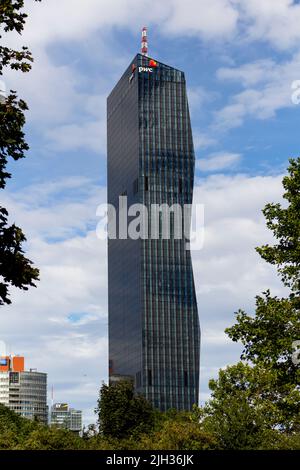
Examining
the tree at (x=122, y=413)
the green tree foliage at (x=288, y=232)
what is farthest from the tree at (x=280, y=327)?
the tree at (x=122, y=413)

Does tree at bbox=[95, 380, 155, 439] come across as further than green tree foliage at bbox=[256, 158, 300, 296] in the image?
Yes

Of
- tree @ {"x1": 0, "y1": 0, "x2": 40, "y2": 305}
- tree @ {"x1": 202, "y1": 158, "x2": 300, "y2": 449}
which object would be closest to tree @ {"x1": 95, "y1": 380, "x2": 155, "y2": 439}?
tree @ {"x1": 202, "y1": 158, "x2": 300, "y2": 449}

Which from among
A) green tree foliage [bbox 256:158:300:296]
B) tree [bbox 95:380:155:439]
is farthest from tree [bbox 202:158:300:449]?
tree [bbox 95:380:155:439]

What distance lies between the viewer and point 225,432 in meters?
77.2

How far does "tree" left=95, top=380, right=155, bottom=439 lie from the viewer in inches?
5561

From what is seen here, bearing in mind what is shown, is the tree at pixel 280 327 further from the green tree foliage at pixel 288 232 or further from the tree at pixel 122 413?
the tree at pixel 122 413

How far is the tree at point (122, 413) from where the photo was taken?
141250 millimetres

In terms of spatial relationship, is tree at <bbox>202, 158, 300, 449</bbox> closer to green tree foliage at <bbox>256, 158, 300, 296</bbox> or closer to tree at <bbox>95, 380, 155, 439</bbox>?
green tree foliage at <bbox>256, 158, 300, 296</bbox>

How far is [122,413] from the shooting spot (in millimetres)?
142500

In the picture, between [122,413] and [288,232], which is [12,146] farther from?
[122,413]

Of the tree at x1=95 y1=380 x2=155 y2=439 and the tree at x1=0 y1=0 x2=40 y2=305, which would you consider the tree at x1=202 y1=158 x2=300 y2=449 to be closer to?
the tree at x1=0 y1=0 x2=40 y2=305
